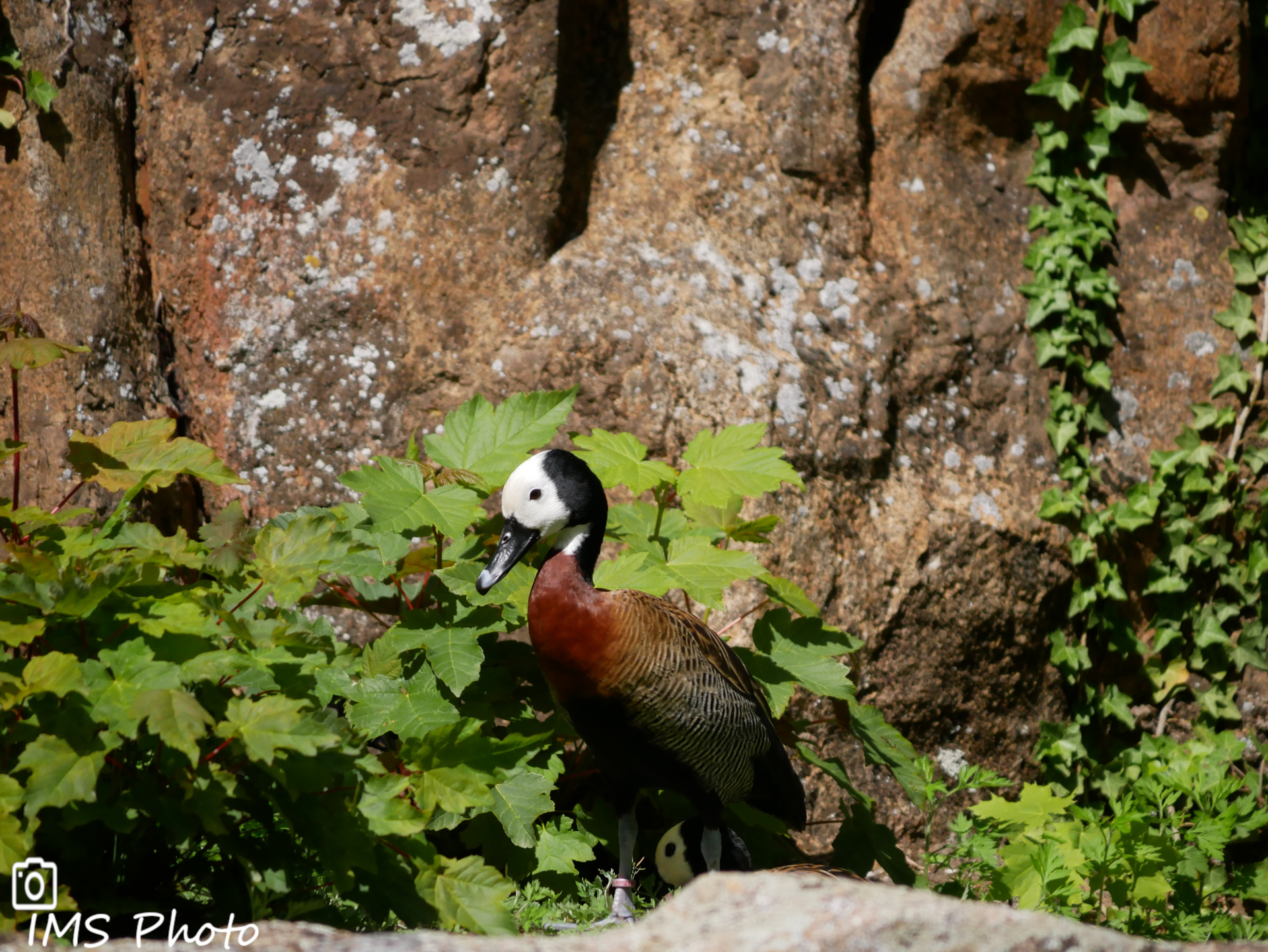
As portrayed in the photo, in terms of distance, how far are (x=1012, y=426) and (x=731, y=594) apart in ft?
5.11

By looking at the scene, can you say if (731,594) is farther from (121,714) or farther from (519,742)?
(121,714)

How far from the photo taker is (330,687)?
9.85 ft

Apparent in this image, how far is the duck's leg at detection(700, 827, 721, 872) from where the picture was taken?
10.4 feet

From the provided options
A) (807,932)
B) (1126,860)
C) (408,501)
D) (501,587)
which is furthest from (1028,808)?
(408,501)

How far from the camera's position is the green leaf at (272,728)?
2129mm

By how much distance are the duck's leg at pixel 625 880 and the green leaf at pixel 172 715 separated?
1.49m

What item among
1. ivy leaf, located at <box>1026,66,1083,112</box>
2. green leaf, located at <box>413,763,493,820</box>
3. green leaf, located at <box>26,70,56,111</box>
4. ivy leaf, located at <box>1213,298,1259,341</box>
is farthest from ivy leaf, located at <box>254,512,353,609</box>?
ivy leaf, located at <box>1213,298,1259,341</box>

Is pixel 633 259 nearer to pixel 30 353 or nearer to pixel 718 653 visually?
pixel 718 653

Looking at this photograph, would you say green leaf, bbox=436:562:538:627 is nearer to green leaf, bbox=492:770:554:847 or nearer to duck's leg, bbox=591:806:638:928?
green leaf, bbox=492:770:554:847

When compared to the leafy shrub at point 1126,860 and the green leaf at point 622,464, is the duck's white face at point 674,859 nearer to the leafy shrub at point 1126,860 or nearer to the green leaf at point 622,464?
the leafy shrub at point 1126,860

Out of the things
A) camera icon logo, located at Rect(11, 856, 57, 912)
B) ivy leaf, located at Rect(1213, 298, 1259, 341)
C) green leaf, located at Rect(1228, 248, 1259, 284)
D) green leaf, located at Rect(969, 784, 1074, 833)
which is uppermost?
green leaf, located at Rect(1228, 248, 1259, 284)

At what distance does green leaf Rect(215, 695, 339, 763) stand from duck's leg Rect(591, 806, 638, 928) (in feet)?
4.17

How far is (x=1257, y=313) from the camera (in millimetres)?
4957

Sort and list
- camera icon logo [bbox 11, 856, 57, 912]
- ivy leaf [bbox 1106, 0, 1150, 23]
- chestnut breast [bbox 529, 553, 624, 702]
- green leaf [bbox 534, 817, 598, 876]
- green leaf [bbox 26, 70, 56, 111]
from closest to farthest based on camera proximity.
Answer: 1. camera icon logo [bbox 11, 856, 57, 912]
2. chestnut breast [bbox 529, 553, 624, 702]
3. green leaf [bbox 534, 817, 598, 876]
4. green leaf [bbox 26, 70, 56, 111]
5. ivy leaf [bbox 1106, 0, 1150, 23]
